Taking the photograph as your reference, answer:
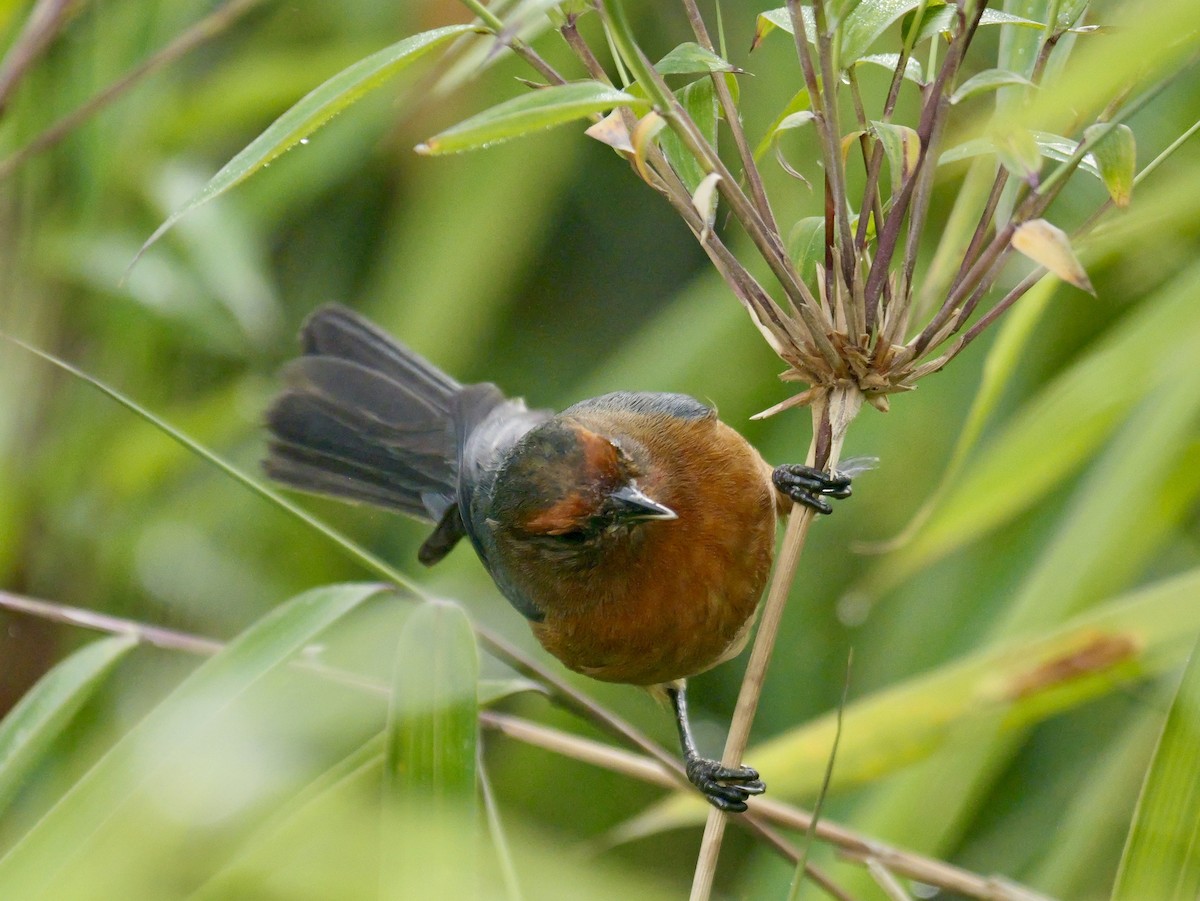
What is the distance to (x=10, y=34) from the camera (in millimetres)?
2434

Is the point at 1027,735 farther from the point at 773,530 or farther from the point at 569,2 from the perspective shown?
the point at 569,2

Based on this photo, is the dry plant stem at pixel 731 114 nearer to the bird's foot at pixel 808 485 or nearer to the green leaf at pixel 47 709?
the bird's foot at pixel 808 485

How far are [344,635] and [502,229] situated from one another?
60.4 inches

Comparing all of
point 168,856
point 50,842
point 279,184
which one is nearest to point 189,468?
point 279,184

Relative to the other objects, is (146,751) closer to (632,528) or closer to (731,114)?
(632,528)

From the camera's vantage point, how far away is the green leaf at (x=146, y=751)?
1.51 metres

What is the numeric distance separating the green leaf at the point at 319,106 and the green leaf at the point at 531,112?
0.55 feet

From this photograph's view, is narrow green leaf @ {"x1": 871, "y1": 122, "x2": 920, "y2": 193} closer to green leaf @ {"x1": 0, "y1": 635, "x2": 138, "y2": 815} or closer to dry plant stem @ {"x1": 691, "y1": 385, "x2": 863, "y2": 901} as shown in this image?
dry plant stem @ {"x1": 691, "y1": 385, "x2": 863, "y2": 901}

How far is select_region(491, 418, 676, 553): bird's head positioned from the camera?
2082 millimetres

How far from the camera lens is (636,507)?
2.06 meters

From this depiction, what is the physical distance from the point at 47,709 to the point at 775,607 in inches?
41.2

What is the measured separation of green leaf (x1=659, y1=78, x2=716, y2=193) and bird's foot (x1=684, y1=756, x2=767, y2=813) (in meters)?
0.87

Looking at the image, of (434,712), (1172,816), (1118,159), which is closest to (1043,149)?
(1118,159)

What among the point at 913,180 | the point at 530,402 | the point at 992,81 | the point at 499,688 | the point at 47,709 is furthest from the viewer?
A: the point at 530,402
